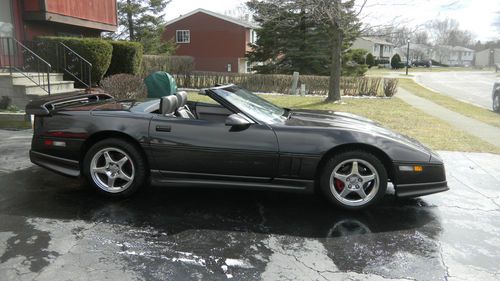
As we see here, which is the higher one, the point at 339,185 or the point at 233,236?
the point at 339,185

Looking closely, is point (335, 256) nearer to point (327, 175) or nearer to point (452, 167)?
point (327, 175)

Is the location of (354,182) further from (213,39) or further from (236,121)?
(213,39)

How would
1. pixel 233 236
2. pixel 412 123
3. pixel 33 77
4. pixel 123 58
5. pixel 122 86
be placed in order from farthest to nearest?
pixel 123 58 → pixel 122 86 → pixel 412 123 → pixel 33 77 → pixel 233 236

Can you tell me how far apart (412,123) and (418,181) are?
24.5ft

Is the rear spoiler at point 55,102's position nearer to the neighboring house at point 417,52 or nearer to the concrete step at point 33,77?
the concrete step at point 33,77

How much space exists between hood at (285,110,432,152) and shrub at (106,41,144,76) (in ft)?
34.9

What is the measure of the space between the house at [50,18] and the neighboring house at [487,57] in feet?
343

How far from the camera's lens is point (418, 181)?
14.5ft

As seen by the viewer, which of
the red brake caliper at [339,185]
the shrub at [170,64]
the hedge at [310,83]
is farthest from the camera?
the shrub at [170,64]

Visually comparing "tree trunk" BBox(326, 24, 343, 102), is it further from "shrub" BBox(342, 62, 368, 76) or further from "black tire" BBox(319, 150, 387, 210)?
"black tire" BBox(319, 150, 387, 210)

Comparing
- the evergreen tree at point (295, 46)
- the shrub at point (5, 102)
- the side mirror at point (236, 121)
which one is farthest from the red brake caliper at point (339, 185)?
the evergreen tree at point (295, 46)

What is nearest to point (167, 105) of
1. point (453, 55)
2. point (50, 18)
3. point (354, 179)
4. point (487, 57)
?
point (354, 179)

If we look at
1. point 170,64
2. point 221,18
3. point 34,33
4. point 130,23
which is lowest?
point 170,64

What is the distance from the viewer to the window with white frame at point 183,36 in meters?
43.7
